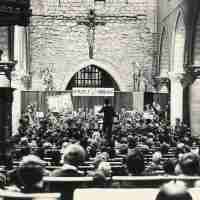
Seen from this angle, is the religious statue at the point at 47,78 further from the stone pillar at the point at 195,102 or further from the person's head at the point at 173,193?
the person's head at the point at 173,193

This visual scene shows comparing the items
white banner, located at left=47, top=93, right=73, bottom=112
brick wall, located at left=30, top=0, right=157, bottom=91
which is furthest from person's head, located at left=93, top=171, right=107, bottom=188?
brick wall, located at left=30, top=0, right=157, bottom=91

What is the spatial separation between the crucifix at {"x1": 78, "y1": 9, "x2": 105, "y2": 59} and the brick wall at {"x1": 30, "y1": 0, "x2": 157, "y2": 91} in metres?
0.20

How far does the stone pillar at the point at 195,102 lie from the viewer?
75.0 feet

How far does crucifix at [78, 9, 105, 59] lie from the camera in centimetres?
3609

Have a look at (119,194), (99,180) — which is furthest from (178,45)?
(119,194)

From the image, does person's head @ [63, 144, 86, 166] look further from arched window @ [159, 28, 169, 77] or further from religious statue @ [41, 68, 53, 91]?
religious statue @ [41, 68, 53, 91]

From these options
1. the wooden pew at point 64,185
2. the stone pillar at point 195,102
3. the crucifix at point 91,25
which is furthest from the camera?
the crucifix at point 91,25

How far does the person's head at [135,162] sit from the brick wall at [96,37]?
27913 millimetres

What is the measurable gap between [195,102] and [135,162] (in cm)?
1573

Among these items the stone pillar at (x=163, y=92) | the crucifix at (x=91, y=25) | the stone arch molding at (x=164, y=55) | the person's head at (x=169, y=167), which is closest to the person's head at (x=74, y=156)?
the person's head at (x=169, y=167)

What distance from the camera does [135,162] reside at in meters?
7.63

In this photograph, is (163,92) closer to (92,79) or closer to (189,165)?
(92,79)

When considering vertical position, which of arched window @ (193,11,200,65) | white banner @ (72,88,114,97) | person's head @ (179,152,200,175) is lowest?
person's head @ (179,152,200,175)

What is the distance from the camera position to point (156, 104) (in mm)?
32531
